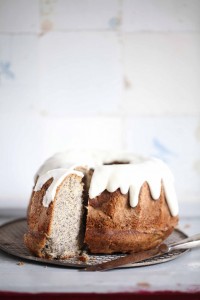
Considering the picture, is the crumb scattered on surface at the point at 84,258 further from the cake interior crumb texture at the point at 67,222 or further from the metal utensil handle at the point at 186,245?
the metal utensil handle at the point at 186,245

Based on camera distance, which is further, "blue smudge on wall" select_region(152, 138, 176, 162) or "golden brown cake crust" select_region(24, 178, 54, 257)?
"blue smudge on wall" select_region(152, 138, 176, 162)

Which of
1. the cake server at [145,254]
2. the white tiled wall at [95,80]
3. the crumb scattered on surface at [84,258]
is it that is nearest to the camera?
the cake server at [145,254]

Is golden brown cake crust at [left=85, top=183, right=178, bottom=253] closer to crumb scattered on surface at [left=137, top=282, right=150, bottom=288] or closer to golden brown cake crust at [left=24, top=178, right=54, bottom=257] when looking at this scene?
golden brown cake crust at [left=24, top=178, right=54, bottom=257]

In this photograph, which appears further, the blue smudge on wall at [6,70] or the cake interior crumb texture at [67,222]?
the blue smudge on wall at [6,70]

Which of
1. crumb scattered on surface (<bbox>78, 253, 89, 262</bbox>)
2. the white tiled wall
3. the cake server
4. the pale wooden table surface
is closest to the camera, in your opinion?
the pale wooden table surface

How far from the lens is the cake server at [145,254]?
1547 millimetres

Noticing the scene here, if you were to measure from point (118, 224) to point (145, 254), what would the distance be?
13 cm

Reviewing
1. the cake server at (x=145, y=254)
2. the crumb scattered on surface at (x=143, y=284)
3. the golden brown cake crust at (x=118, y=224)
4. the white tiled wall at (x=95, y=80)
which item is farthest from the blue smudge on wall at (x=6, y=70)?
the crumb scattered on surface at (x=143, y=284)

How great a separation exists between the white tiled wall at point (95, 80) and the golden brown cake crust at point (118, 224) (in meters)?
0.75

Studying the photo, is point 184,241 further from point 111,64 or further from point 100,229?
point 111,64

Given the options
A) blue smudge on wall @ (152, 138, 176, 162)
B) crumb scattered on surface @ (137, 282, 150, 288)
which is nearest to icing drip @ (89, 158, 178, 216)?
crumb scattered on surface @ (137, 282, 150, 288)

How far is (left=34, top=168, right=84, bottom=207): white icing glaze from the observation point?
5.47 feet

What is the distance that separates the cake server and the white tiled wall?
80cm

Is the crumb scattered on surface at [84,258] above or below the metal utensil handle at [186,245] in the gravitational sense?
below
